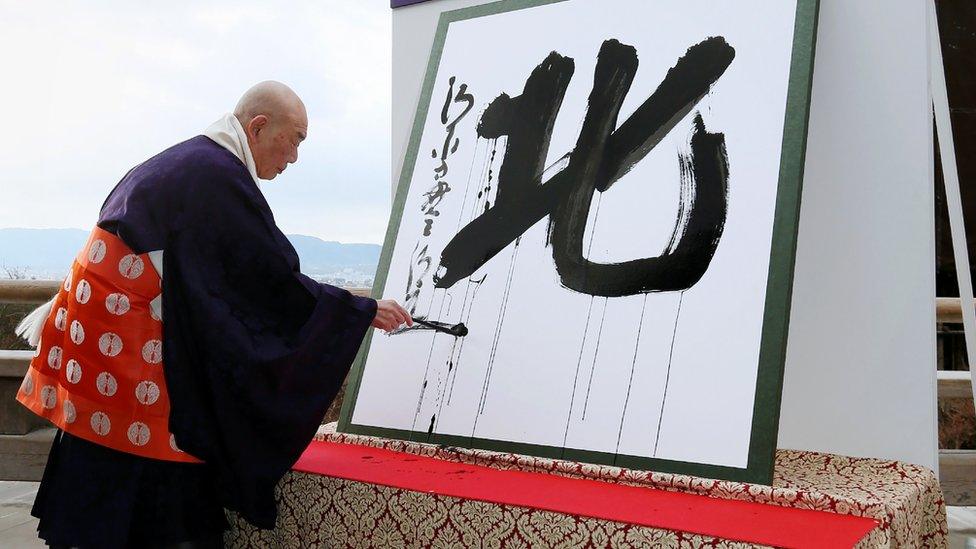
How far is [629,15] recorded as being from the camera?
81.2 inches

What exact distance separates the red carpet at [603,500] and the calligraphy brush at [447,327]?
304 millimetres

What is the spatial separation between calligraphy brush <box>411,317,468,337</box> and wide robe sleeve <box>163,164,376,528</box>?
1.10 ft

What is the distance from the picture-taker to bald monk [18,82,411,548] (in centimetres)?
170

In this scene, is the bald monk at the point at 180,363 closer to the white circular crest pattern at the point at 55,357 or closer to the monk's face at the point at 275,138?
the white circular crest pattern at the point at 55,357

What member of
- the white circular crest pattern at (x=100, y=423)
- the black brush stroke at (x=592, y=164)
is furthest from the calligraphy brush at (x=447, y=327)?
the white circular crest pattern at (x=100, y=423)

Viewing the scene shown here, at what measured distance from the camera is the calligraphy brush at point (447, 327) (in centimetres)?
203

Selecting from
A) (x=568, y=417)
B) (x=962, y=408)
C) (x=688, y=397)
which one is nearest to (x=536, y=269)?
(x=568, y=417)

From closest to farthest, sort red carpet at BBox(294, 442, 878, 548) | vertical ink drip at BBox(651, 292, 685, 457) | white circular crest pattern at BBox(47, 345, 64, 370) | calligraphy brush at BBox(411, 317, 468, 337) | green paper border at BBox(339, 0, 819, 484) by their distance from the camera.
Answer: red carpet at BBox(294, 442, 878, 548) → green paper border at BBox(339, 0, 819, 484) → vertical ink drip at BBox(651, 292, 685, 457) → white circular crest pattern at BBox(47, 345, 64, 370) → calligraphy brush at BBox(411, 317, 468, 337)

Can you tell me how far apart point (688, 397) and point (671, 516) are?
0.95 feet

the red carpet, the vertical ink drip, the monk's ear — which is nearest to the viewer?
the red carpet

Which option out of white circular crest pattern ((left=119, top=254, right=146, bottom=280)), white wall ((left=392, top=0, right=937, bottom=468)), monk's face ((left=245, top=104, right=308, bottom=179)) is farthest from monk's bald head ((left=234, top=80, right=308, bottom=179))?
white wall ((left=392, top=0, right=937, bottom=468))

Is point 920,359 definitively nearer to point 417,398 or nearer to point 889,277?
point 889,277

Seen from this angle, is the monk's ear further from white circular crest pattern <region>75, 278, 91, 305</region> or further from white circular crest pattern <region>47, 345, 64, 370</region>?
white circular crest pattern <region>47, 345, 64, 370</region>

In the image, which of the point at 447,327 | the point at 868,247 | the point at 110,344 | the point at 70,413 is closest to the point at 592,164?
the point at 447,327
